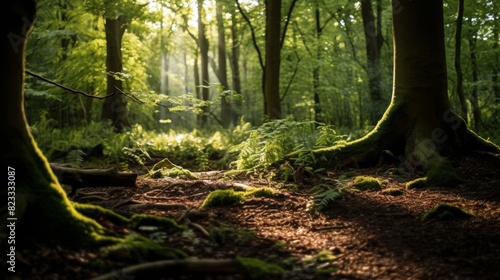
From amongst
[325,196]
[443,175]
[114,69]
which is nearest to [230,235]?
[325,196]

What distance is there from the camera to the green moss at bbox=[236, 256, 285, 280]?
2980 mm

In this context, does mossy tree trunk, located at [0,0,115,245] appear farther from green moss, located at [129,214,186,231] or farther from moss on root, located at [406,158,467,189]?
moss on root, located at [406,158,467,189]

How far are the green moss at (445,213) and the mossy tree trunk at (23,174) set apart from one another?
3827 mm

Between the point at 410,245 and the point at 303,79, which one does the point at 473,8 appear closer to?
the point at 303,79

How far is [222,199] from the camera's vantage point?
17.5ft

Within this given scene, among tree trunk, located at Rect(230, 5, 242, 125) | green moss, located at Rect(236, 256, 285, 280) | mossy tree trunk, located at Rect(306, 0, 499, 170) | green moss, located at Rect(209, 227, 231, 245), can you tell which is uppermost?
tree trunk, located at Rect(230, 5, 242, 125)

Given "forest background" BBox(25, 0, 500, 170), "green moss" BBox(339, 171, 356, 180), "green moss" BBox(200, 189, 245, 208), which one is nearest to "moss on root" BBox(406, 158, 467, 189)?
"green moss" BBox(339, 171, 356, 180)

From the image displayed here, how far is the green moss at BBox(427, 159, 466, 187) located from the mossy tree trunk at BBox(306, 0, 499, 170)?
277 millimetres

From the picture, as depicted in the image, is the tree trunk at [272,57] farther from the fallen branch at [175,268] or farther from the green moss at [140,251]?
the fallen branch at [175,268]

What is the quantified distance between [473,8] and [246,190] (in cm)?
1359

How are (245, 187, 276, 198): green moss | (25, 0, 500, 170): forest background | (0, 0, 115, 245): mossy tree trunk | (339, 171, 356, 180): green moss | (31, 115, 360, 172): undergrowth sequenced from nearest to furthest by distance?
(0, 0, 115, 245): mossy tree trunk → (245, 187, 276, 198): green moss → (339, 171, 356, 180): green moss → (31, 115, 360, 172): undergrowth → (25, 0, 500, 170): forest background

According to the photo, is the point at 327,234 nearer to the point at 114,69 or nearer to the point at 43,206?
the point at 43,206

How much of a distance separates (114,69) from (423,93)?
1139 centimetres

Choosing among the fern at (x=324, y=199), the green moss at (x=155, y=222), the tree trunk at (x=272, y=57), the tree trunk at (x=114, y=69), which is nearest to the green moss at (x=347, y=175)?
the fern at (x=324, y=199)
